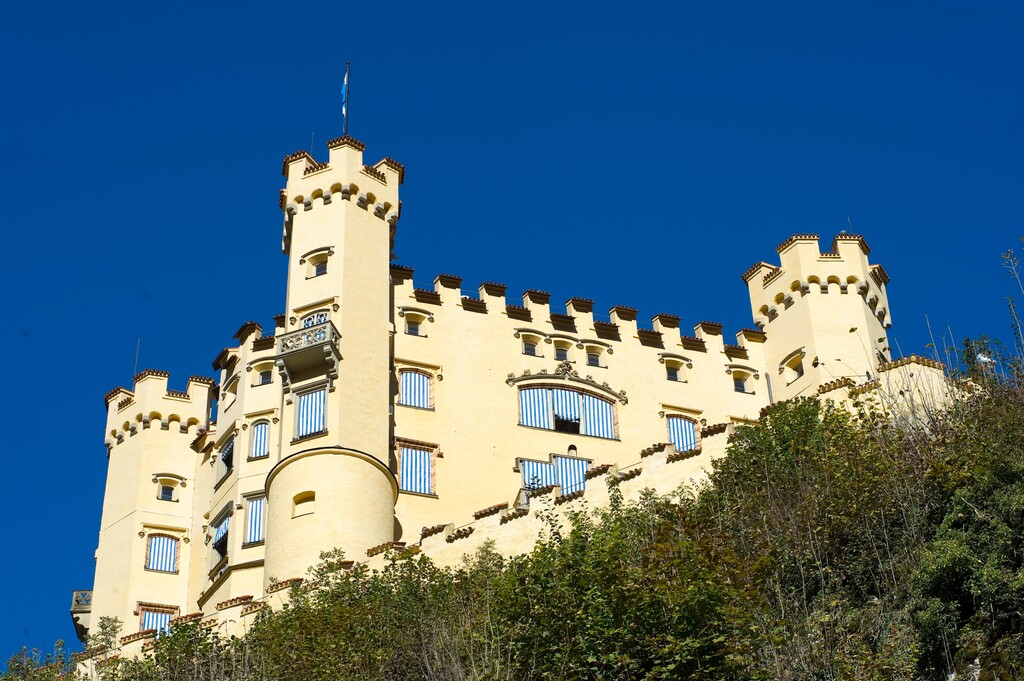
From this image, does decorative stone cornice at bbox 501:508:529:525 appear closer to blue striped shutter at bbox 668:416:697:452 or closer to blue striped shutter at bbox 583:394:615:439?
blue striped shutter at bbox 583:394:615:439

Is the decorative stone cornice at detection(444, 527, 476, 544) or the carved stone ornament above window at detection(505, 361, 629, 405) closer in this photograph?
the decorative stone cornice at detection(444, 527, 476, 544)

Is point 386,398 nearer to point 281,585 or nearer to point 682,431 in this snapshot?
point 281,585

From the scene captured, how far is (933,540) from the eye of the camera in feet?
104

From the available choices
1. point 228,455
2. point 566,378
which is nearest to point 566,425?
point 566,378

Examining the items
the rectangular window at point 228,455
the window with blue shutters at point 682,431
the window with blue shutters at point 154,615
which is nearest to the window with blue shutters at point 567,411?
the window with blue shutters at point 682,431

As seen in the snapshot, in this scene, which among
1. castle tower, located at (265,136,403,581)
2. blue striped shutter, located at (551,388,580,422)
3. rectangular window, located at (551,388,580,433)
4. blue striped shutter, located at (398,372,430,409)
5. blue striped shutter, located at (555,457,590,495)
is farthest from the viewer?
blue striped shutter, located at (551,388,580,422)

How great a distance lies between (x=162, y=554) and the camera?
51219 mm

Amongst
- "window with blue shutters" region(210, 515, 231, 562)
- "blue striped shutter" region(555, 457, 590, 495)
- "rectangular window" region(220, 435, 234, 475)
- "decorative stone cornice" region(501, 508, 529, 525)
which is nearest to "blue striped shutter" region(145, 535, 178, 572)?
"window with blue shutters" region(210, 515, 231, 562)

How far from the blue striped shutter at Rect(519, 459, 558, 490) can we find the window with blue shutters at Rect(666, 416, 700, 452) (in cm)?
478

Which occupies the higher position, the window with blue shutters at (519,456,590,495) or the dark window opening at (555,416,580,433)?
the dark window opening at (555,416,580,433)

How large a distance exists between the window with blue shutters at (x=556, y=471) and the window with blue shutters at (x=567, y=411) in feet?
4.22

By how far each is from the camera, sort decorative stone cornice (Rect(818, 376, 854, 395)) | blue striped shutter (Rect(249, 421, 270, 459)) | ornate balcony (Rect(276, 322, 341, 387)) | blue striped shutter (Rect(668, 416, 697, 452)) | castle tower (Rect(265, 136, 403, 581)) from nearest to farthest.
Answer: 1. decorative stone cornice (Rect(818, 376, 854, 395))
2. castle tower (Rect(265, 136, 403, 581))
3. ornate balcony (Rect(276, 322, 341, 387))
4. blue striped shutter (Rect(249, 421, 270, 459))
5. blue striped shutter (Rect(668, 416, 697, 452))

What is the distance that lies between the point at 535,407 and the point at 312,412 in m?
7.82

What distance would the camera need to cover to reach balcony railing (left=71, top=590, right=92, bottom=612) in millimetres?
51188
